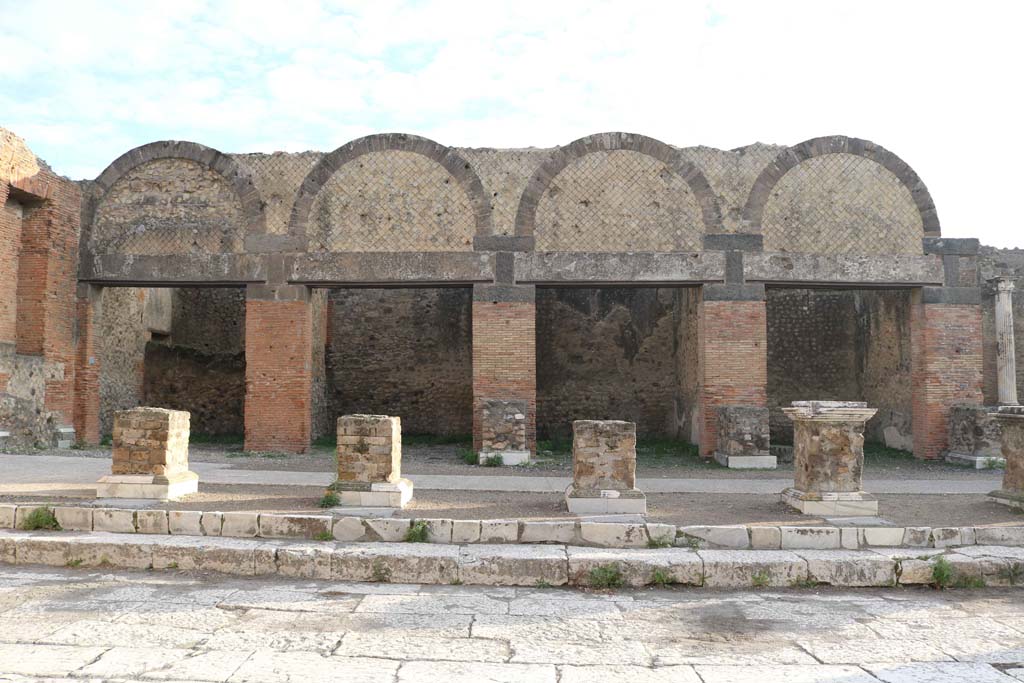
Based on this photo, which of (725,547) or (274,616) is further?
(725,547)

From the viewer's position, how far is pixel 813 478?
7234 mm

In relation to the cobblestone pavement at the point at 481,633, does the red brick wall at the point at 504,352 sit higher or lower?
higher

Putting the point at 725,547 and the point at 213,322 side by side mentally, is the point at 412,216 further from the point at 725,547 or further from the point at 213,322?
the point at 725,547

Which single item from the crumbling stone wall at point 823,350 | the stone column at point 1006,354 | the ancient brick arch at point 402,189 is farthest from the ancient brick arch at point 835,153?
the ancient brick arch at point 402,189

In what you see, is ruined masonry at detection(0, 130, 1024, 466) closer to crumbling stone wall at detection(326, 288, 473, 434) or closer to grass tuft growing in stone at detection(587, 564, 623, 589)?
crumbling stone wall at detection(326, 288, 473, 434)

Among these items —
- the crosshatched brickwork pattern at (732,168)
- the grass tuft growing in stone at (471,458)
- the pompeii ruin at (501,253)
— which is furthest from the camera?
the crosshatched brickwork pattern at (732,168)

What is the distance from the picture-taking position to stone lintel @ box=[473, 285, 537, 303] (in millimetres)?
12211

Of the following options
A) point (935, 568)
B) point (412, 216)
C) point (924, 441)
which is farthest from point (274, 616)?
point (924, 441)

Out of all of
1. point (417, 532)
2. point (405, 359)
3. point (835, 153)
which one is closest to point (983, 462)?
point (835, 153)

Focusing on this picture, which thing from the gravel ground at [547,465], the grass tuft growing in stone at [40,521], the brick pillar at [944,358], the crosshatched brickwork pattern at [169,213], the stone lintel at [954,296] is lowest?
the gravel ground at [547,465]

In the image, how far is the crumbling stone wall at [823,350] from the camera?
14750 mm

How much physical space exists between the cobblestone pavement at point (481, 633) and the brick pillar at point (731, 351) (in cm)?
657

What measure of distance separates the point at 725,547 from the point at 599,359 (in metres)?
10.1

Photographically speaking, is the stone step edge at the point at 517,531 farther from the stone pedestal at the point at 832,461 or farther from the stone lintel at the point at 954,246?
the stone lintel at the point at 954,246
